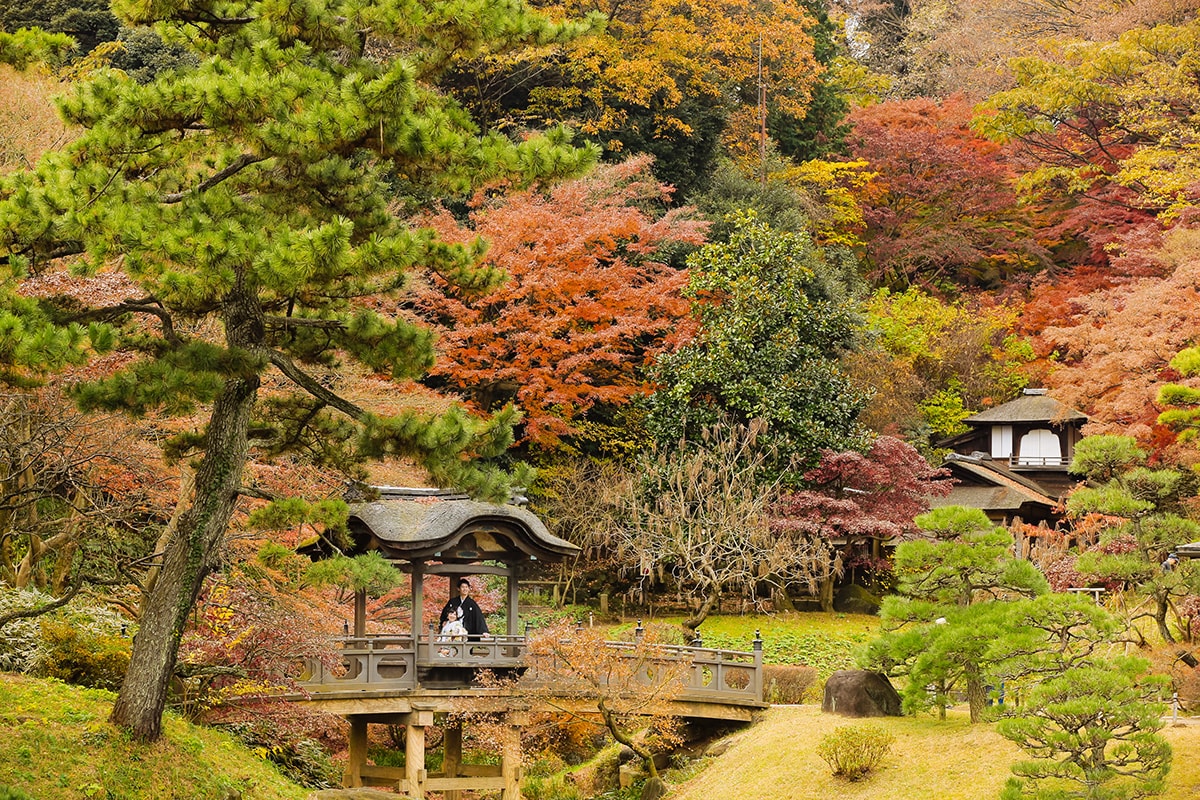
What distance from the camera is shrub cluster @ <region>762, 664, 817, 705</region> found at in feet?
61.4

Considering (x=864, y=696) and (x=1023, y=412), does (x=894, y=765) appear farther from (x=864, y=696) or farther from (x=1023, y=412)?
(x=1023, y=412)

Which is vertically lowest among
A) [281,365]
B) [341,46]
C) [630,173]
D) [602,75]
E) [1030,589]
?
[1030,589]

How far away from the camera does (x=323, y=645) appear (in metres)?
13.8

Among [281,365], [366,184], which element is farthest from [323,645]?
[366,184]

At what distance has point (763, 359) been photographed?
79.5 feet

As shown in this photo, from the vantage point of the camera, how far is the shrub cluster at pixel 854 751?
46.1ft

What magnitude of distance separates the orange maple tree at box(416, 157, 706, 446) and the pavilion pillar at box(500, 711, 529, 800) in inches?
307

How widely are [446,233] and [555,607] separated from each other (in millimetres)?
7424

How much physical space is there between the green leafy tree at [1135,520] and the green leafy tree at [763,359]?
30.4 feet

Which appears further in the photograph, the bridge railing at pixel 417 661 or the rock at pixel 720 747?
the rock at pixel 720 747

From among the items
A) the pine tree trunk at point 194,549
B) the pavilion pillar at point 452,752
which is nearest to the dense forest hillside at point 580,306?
the pine tree trunk at point 194,549

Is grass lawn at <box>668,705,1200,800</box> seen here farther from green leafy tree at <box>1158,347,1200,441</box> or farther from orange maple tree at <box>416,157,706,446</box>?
orange maple tree at <box>416,157,706,446</box>

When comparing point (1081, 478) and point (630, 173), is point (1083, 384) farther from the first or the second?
point (630, 173)

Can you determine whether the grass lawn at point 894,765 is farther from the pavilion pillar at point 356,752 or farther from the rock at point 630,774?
the pavilion pillar at point 356,752
